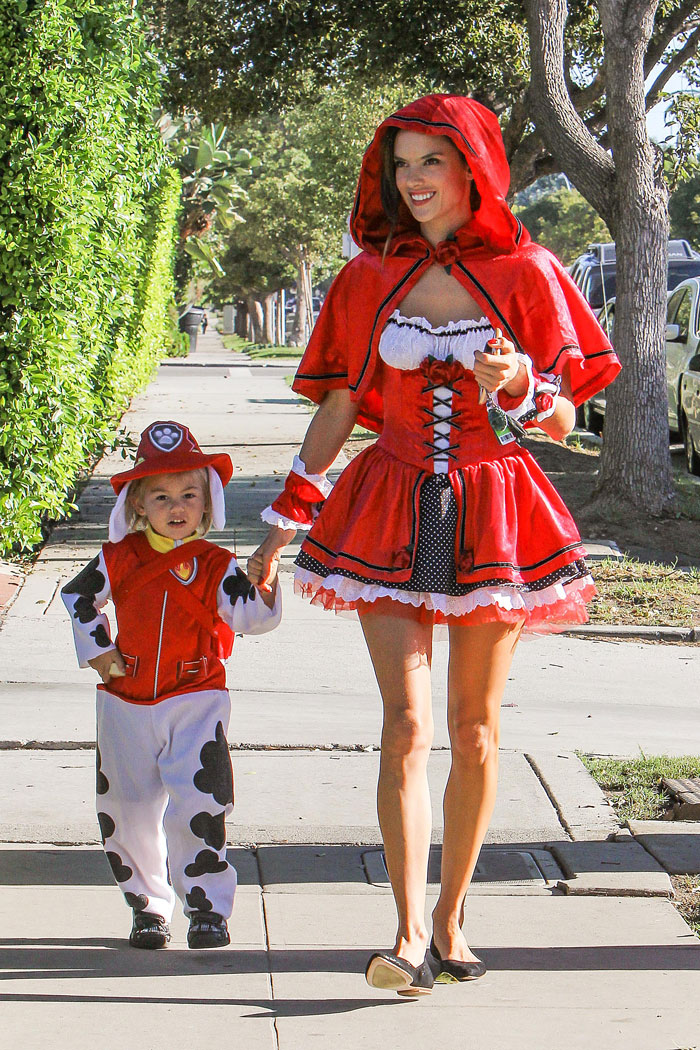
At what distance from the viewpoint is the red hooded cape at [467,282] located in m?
3.29

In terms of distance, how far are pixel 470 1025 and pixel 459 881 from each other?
35cm

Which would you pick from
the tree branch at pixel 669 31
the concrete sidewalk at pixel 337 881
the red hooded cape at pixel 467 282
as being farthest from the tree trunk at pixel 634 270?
the red hooded cape at pixel 467 282

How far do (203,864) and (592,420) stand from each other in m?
16.2

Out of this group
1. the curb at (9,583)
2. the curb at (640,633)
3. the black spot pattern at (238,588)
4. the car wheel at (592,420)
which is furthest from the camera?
the car wheel at (592,420)

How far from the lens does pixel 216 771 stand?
341cm

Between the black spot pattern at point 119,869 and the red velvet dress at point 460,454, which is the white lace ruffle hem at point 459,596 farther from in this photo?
the black spot pattern at point 119,869

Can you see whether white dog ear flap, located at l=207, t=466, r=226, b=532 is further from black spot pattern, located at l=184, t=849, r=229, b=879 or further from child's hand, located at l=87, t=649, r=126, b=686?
black spot pattern, located at l=184, t=849, r=229, b=879

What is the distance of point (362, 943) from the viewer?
3596 mm

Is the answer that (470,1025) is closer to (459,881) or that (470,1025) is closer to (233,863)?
(459,881)

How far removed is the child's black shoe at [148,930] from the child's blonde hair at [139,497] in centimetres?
99

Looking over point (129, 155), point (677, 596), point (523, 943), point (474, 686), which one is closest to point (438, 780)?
point (523, 943)

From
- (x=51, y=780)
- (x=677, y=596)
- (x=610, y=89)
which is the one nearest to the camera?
(x=51, y=780)

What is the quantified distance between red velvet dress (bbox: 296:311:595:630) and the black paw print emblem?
48cm

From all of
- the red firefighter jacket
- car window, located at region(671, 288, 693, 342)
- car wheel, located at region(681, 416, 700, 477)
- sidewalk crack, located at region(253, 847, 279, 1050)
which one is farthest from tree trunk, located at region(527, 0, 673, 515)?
the red firefighter jacket
